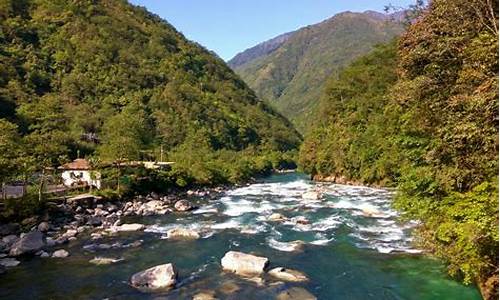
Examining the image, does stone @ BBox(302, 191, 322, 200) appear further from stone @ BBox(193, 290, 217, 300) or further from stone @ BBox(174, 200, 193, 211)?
stone @ BBox(193, 290, 217, 300)

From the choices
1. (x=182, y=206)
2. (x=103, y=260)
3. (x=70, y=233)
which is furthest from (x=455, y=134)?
(x=182, y=206)

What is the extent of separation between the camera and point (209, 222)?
3056cm

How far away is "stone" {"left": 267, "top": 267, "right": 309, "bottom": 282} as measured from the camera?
17672mm

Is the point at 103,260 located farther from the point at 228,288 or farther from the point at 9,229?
the point at 9,229

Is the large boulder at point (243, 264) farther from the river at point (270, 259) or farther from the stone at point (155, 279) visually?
the stone at point (155, 279)

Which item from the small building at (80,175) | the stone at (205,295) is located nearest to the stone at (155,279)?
the stone at (205,295)

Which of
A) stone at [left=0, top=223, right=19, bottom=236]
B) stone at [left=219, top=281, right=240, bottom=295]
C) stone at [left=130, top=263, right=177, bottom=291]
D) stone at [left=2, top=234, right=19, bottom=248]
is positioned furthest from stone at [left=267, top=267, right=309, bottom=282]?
stone at [left=0, top=223, right=19, bottom=236]

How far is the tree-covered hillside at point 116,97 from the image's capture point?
181 feet

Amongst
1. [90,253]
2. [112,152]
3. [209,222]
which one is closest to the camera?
[90,253]

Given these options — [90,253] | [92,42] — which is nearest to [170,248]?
[90,253]

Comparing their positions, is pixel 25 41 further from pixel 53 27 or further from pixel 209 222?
pixel 209 222

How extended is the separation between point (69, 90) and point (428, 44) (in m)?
74.4

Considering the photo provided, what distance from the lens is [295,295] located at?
1580 centimetres

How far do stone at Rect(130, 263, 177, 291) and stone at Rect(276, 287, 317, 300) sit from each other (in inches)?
176
